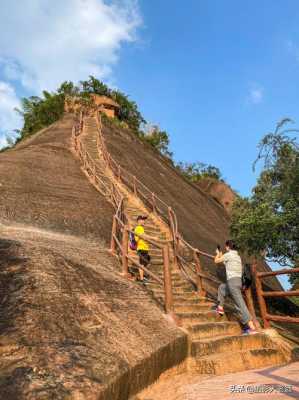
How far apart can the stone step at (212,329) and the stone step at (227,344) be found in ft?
0.55

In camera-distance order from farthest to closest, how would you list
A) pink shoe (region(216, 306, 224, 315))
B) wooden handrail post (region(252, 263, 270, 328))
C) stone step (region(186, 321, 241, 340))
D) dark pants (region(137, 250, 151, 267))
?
dark pants (region(137, 250, 151, 267)) → pink shoe (region(216, 306, 224, 315)) → wooden handrail post (region(252, 263, 270, 328)) → stone step (region(186, 321, 241, 340))

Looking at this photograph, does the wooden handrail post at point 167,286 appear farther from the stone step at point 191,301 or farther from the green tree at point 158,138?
the green tree at point 158,138

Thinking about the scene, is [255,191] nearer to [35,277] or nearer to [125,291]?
[125,291]

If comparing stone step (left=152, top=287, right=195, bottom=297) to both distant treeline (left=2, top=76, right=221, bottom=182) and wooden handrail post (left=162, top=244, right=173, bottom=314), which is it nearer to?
wooden handrail post (left=162, top=244, right=173, bottom=314)

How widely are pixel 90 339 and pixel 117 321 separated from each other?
68 cm

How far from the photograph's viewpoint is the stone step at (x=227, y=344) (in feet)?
18.2

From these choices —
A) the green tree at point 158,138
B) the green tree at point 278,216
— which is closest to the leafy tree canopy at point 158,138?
the green tree at point 158,138

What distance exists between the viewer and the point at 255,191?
14086 mm

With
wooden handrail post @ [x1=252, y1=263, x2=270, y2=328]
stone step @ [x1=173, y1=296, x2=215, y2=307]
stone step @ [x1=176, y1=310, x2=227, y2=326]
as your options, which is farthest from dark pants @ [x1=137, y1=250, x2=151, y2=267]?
wooden handrail post @ [x1=252, y1=263, x2=270, y2=328]

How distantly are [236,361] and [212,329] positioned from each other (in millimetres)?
885

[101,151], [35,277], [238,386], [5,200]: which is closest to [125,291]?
[35,277]

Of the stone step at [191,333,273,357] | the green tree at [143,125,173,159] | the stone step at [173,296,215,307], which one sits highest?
the green tree at [143,125,173,159]

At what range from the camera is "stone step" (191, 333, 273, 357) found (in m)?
5.56

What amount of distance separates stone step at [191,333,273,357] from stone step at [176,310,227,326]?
21.3 inches
